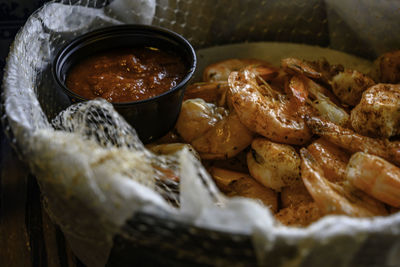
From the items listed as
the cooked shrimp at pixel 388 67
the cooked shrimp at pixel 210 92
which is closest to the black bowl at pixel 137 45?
A: the cooked shrimp at pixel 210 92

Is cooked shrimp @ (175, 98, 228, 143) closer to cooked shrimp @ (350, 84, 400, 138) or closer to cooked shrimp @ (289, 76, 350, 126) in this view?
cooked shrimp @ (289, 76, 350, 126)

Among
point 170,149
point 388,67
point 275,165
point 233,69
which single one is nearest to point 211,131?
point 170,149

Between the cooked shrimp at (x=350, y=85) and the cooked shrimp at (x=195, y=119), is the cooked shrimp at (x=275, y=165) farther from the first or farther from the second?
the cooked shrimp at (x=350, y=85)

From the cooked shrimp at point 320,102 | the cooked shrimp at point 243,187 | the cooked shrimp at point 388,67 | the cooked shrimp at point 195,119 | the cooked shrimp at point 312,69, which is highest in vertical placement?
the cooked shrimp at point 388,67

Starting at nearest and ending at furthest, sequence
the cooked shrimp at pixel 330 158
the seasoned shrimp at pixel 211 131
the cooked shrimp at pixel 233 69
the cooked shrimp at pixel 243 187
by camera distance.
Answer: the cooked shrimp at pixel 330 158, the cooked shrimp at pixel 243 187, the seasoned shrimp at pixel 211 131, the cooked shrimp at pixel 233 69

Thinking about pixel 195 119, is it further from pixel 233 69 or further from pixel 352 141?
pixel 352 141

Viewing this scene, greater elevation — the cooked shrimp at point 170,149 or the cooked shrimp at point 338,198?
the cooked shrimp at point 338,198

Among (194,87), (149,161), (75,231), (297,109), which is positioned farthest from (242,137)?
(75,231)
